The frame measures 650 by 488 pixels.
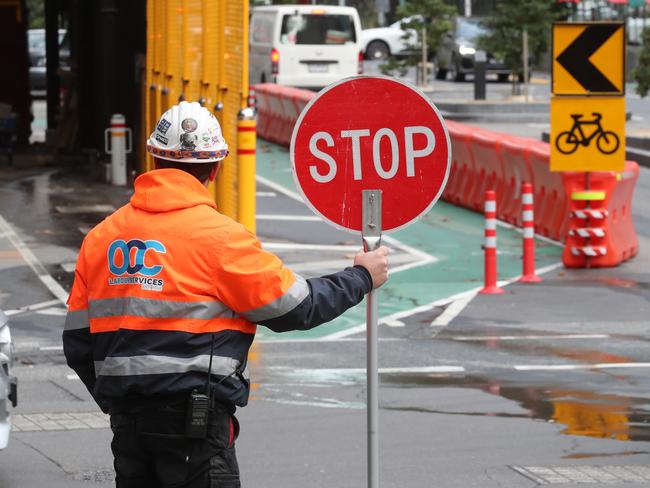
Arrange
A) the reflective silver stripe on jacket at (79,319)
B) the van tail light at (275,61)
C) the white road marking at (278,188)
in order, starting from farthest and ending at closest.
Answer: the van tail light at (275,61)
the white road marking at (278,188)
the reflective silver stripe on jacket at (79,319)

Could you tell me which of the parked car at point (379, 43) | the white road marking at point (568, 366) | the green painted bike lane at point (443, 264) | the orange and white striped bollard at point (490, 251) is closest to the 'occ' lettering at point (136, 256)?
the white road marking at point (568, 366)

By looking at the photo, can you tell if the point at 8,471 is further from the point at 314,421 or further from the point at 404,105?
Answer: the point at 404,105

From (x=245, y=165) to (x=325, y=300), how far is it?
10409mm

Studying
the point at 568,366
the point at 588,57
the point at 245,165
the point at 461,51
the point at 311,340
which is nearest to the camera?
the point at 568,366

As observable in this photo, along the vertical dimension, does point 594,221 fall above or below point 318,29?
below

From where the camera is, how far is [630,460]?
26.2 ft

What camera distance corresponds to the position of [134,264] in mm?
4672

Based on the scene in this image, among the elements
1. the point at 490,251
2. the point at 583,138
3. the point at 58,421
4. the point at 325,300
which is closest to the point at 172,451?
the point at 325,300

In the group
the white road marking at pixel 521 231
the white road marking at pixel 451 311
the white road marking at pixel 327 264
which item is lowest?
the white road marking at pixel 451 311

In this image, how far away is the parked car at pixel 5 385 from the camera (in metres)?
6.93

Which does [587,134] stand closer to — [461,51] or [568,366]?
[568,366]

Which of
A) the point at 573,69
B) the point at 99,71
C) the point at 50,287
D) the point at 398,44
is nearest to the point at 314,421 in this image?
the point at 50,287

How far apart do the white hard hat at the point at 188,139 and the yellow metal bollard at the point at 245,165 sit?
10160mm

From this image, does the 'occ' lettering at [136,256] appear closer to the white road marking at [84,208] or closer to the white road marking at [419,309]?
the white road marking at [419,309]
